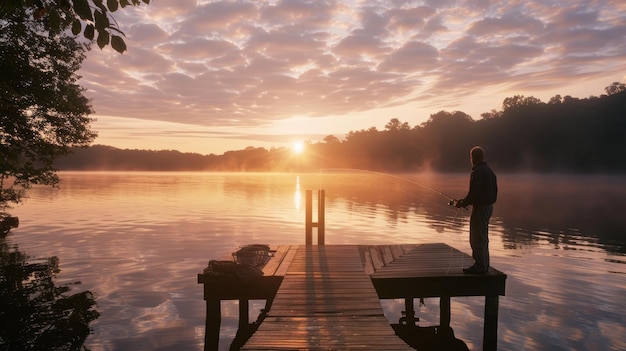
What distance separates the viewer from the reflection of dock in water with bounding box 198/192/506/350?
22.3ft

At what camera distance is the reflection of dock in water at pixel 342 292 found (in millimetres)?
6797

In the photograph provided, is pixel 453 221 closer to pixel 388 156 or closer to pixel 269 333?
pixel 269 333

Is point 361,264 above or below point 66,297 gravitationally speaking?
above

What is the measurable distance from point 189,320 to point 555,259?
1996cm

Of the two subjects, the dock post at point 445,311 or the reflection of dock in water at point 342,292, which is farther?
the dock post at point 445,311

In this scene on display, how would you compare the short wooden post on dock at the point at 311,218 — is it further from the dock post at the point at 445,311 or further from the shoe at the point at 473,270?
the shoe at the point at 473,270

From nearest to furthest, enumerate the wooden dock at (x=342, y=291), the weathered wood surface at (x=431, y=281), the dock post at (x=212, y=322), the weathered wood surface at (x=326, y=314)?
the weathered wood surface at (x=326, y=314) → the wooden dock at (x=342, y=291) → the weathered wood surface at (x=431, y=281) → the dock post at (x=212, y=322)

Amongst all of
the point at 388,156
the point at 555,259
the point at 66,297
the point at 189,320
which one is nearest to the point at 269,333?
the point at 189,320

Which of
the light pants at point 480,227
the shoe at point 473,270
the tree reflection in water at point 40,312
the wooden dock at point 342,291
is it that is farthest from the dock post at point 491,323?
the tree reflection in water at point 40,312

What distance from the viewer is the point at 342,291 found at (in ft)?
30.9

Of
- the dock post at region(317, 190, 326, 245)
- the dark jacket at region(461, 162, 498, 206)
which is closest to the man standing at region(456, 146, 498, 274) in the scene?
the dark jacket at region(461, 162, 498, 206)

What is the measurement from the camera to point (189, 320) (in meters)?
14.9

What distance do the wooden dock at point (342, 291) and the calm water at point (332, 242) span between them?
2.35 metres

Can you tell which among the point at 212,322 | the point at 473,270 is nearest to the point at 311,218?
the point at 212,322
